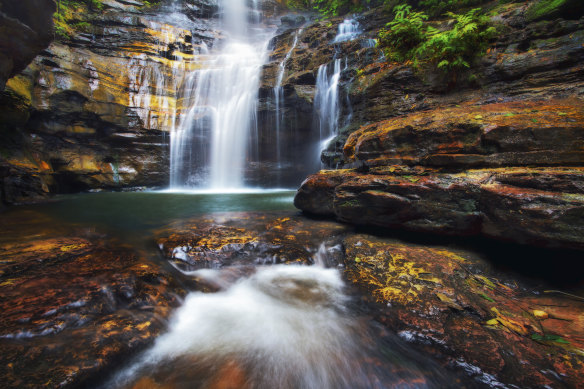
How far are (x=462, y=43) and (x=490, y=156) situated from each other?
3.51 meters

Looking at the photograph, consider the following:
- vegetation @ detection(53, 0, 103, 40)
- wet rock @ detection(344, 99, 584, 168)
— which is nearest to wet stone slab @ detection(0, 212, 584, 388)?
wet rock @ detection(344, 99, 584, 168)

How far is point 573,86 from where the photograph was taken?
3740 mm

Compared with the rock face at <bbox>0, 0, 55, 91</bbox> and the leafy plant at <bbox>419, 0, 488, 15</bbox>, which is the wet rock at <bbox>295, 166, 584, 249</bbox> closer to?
the rock face at <bbox>0, 0, 55, 91</bbox>

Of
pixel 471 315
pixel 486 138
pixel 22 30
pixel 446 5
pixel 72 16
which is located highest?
pixel 72 16

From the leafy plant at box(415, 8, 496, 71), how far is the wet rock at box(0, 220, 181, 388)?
6.58 meters

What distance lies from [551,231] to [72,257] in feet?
18.1

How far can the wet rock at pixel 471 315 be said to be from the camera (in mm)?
1590

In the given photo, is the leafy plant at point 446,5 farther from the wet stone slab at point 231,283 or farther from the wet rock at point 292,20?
the wet rock at point 292,20

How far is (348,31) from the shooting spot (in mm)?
14094

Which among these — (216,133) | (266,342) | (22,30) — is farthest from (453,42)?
(216,133)

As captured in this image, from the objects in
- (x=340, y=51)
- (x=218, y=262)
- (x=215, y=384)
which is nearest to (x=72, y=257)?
(x=218, y=262)

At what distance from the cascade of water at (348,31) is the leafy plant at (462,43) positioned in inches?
398

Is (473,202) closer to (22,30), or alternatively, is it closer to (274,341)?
(274,341)

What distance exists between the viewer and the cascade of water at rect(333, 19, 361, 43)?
13658mm
